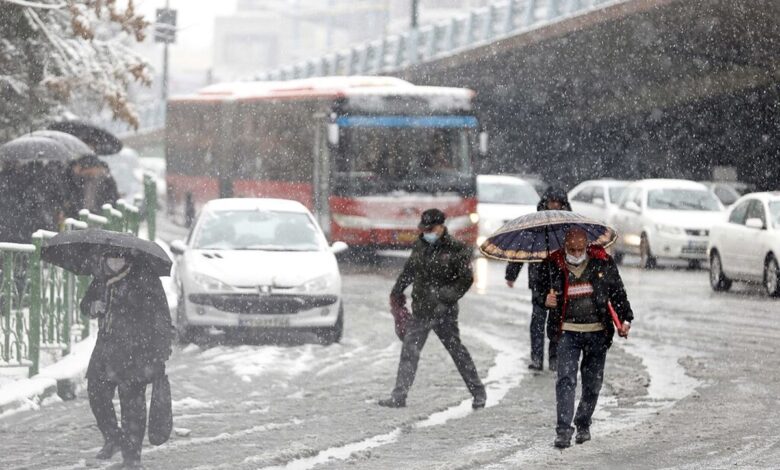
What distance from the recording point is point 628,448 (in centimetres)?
1011

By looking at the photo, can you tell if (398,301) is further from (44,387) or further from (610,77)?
(610,77)

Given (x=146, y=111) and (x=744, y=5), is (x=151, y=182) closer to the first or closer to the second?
(x=744, y=5)

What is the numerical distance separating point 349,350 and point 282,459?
20.9 ft

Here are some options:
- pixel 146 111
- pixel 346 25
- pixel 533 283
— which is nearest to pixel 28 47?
pixel 533 283

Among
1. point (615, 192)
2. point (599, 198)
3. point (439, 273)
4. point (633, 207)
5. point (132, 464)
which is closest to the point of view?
point (132, 464)

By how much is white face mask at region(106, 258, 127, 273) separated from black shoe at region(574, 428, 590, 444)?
2.80m

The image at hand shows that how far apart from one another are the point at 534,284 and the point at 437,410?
214 centimetres

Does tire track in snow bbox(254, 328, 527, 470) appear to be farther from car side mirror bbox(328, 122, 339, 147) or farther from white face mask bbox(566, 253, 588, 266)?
car side mirror bbox(328, 122, 339, 147)

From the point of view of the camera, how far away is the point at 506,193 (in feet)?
106

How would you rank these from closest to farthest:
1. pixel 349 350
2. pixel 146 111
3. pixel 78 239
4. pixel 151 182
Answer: pixel 78 239, pixel 349 350, pixel 151 182, pixel 146 111

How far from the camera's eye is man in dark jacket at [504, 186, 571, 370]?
13.3 metres

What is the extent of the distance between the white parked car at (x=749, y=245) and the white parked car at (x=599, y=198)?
7006 mm

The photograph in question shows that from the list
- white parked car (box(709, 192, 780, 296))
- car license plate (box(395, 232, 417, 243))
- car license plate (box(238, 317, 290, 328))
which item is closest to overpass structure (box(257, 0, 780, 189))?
car license plate (box(395, 232, 417, 243))

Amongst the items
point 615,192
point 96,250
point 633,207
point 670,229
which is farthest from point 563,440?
point 615,192
